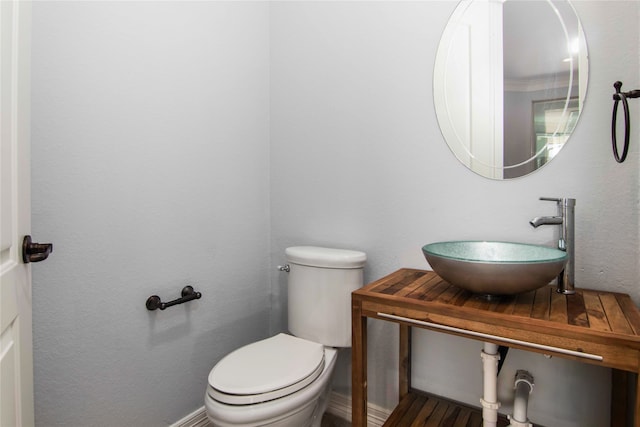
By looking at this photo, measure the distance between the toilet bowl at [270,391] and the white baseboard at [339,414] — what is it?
360 mm

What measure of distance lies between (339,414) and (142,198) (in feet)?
4.46

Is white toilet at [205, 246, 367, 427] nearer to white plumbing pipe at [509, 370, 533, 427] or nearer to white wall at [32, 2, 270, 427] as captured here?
white wall at [32, 2, 270, 427]

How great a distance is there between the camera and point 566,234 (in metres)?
1.18

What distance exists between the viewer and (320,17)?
1835 mm

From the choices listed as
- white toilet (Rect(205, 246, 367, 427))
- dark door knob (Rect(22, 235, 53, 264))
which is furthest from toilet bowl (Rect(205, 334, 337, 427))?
dark door knob (Rect(22, 235, 53, 264))

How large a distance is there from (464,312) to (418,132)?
814mm

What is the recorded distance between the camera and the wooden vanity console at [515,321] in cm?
88

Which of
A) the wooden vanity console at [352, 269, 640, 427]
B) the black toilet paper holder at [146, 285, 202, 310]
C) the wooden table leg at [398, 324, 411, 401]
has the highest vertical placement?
the wooden vanity console at [352, 269, 640, 427]

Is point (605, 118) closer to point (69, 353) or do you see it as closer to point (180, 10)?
point (180, 10)

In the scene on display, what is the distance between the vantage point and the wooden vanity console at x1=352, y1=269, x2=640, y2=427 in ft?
2.88

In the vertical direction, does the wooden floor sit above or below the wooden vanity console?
below

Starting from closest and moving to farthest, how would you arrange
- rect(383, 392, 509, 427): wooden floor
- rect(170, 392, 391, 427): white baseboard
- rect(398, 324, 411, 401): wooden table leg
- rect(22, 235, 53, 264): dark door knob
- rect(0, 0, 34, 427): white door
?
rect(0, 0, 34, 427): white door
rect(22, 235, 53, 264): dark door knob
rect(383, 392, 509, 427): wooden floor
rect(398, 324, 411, 401): wooden table leg
rect(170, 392, 391, 427): white baseboard

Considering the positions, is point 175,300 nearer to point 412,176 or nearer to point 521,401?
point 412,176

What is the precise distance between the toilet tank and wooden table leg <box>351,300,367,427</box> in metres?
0.36
